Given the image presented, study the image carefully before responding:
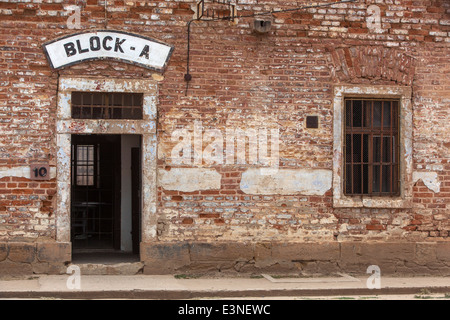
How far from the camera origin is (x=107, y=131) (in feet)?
33.3

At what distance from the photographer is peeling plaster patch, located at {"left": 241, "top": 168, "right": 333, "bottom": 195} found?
10531 mm

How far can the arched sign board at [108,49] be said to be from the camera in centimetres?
1007

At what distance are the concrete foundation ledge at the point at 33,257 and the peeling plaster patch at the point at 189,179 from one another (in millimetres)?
1812

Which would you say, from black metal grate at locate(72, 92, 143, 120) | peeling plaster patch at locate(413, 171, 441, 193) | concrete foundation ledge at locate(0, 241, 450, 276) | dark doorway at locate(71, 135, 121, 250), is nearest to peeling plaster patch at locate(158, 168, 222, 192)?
concrete foundation ledge at locate(0, 241, 450, 276)

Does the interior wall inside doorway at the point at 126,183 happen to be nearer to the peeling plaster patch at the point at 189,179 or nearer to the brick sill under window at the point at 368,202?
the peeling plaster patch at the point at 189,179

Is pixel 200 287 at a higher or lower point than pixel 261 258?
lower

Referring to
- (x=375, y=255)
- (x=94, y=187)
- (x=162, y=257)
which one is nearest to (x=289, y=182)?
(x=375, y=255)

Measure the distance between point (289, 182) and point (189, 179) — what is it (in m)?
1.65

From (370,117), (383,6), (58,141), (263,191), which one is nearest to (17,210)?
(58,141)

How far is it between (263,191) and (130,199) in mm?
3477

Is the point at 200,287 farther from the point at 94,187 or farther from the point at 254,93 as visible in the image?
the point at 94,187

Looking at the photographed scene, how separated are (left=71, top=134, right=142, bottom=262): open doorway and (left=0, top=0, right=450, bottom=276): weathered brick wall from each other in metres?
2.61

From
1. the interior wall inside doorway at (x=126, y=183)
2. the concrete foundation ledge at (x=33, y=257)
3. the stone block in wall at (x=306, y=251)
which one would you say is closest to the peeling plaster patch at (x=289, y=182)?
the stone block in wall at (x=306, y=251)

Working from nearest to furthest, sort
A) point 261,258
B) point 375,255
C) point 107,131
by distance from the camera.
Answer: point 107,131
point 261,258
point 375,255
